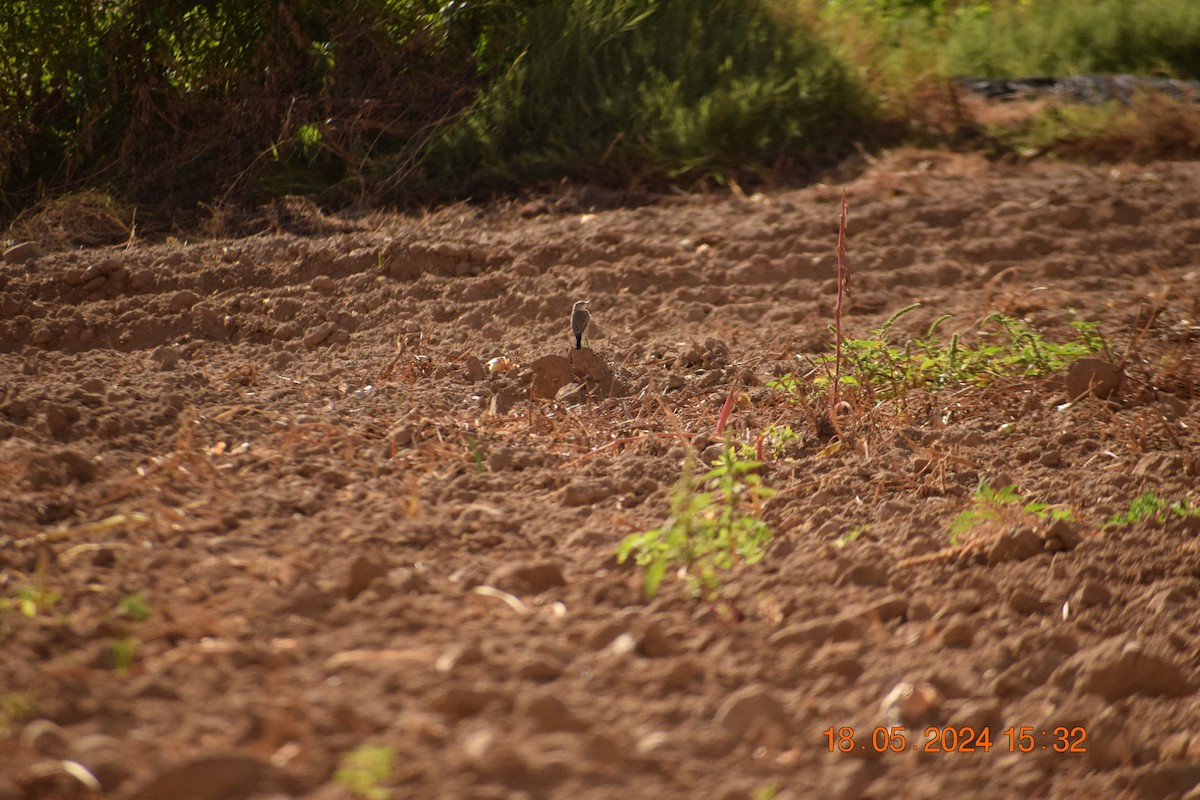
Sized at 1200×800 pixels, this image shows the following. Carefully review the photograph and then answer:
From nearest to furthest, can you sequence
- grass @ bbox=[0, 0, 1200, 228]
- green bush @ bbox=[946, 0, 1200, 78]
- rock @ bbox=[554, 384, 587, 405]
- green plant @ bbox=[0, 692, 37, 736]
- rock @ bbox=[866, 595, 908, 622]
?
green plant @ bbox=[0, 692, 37, 736]
rock @ bbox=[866, 595, 908, 622]
rock @ bbox=[554, 384, 587, 405]
grass @ bbox=[0, 0, 1200, 228]
green bush @ bbox=[946, 0, 1200, 78]

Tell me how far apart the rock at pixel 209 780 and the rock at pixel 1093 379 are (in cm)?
243

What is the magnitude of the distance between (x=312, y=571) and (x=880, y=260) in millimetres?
2989

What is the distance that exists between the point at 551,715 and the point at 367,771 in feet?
0.91

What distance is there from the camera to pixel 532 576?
74.5 inches

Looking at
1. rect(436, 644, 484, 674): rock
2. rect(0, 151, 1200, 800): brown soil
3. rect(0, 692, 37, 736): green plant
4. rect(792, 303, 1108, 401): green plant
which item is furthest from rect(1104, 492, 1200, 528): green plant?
rect(0, 692, 37, 736): green plant

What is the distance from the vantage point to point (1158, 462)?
8.27 feet

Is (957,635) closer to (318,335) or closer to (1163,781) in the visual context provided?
(1163,781)

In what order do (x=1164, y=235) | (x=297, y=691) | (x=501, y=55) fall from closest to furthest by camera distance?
(x=297, y=691)
(x=1164, y=235)
(x=501, y=55)

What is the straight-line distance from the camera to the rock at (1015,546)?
2088 mm

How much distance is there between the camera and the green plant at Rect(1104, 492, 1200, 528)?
224cm

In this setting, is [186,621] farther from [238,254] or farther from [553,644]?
[238,254]

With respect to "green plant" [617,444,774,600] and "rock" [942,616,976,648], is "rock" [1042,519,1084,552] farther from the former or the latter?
"green plant" [617,444,774,600]

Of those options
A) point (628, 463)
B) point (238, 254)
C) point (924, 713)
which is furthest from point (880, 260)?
point (924, 713)

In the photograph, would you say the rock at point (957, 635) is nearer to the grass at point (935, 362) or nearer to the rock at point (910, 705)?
the rock at point (910, 705)
